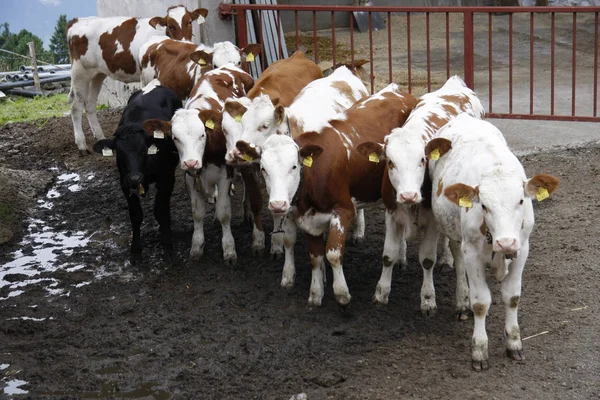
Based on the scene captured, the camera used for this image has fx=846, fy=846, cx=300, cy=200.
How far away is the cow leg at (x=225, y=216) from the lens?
742 cm

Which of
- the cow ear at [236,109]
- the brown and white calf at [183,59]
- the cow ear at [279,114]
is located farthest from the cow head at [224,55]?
the cow ear at [279,114]

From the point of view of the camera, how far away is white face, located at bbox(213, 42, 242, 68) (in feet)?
30.5

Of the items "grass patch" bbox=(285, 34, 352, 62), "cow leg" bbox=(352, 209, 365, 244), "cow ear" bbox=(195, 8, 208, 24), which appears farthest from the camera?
"grass patch" bbox=(285, 34, 352, 62)

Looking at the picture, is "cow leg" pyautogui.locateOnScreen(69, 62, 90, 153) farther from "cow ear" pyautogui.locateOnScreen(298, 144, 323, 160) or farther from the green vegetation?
"cow ear" pyautogui.locateOnScreen(298, 144, 323, 160)

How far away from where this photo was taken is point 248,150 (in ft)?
20.6

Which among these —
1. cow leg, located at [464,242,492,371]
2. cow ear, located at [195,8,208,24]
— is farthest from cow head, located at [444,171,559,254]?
cow ear, located at [195,8,208,24]

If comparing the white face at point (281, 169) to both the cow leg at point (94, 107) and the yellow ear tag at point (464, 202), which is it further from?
the cow leg at point (94, 107)

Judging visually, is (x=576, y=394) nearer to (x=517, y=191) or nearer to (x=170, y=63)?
(x=517, y=191)

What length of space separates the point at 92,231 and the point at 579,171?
5.05 metres

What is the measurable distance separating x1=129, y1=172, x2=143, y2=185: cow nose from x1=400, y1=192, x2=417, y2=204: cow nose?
257 cm

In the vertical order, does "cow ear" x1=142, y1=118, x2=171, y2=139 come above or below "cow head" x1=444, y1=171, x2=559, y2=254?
above

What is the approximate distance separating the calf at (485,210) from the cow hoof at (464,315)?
0.59 meters

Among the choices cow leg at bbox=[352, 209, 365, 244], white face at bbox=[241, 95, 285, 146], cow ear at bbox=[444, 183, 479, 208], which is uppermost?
white face at bbox=[241, 95, 285, 146]

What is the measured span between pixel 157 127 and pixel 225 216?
0.98 metres
